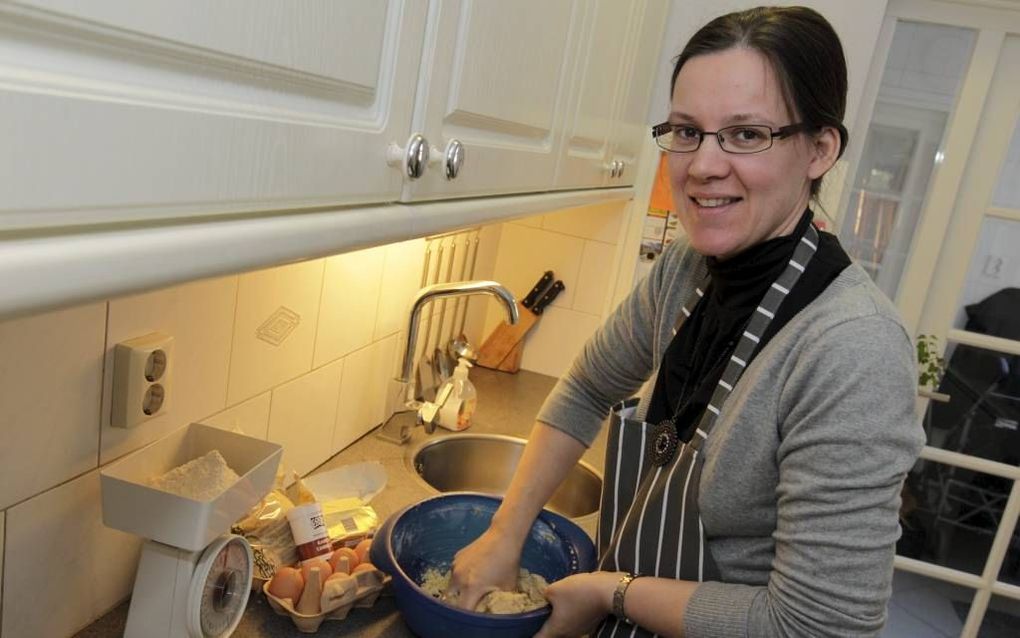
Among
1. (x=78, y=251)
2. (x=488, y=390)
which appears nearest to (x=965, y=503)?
(x=488, y=390)

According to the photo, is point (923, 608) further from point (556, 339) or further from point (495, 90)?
point (495, 90)

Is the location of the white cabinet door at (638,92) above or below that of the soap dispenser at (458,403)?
above

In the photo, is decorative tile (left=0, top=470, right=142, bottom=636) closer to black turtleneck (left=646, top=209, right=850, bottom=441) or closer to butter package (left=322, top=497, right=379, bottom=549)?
butter package (left=322, top=497, right=379, bottom=549)

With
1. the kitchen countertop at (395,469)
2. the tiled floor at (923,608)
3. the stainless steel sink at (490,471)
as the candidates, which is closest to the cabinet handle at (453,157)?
the kitchen countertop at (395,469)

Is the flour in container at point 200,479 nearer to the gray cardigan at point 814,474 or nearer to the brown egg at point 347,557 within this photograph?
the brown egg at point 347,557

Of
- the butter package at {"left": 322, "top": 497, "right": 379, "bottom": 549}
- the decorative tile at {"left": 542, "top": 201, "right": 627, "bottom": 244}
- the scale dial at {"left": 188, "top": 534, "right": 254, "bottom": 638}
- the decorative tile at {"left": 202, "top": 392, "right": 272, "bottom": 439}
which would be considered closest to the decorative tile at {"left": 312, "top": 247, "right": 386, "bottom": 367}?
the decorative tile at {"left": 202, "top": 392, "right": 272, "bottom": 439}

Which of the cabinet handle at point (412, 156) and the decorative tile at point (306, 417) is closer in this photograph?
the cabinet handle at point (412, 156)

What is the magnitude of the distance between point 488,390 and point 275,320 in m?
0.98

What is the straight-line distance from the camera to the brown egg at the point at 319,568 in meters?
1.02

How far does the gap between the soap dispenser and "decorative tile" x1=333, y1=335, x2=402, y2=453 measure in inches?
5.5

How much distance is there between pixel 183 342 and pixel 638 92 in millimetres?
1232

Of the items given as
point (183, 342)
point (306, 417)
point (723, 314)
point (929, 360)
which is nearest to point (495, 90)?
point (723, 314)

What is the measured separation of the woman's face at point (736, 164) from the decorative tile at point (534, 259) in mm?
1255

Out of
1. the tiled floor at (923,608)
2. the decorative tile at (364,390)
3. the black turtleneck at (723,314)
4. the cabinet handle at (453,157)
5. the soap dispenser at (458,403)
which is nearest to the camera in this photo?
the cabinet handle at (453,157)
